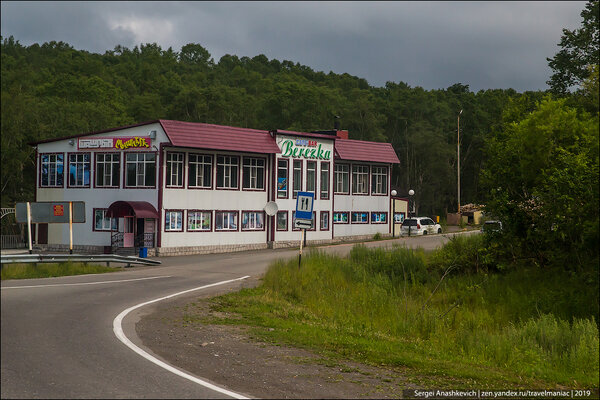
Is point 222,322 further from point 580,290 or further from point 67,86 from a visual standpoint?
point 67,86

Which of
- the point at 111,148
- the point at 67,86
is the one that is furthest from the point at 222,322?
the point at 67,86

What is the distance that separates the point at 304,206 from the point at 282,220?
83.8 ft

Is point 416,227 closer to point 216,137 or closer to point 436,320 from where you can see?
point 216,137

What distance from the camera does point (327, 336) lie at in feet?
47.3

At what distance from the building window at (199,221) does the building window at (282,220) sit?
6.57 meters

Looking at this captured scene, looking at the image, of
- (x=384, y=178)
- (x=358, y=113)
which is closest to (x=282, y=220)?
(x=384, y=178)

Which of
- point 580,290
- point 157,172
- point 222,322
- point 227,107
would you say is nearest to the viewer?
point 222,322

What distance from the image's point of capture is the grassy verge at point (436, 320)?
12.4 m

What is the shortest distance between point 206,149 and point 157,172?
3774 mm

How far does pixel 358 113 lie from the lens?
10250 cm

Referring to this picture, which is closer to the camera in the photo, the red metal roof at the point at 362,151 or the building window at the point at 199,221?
the building window at the point at 199,221

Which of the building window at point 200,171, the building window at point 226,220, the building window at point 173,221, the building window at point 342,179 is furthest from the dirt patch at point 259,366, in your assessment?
the building window at point 342,179

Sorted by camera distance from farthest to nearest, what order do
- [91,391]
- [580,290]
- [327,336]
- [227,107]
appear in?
[227,107] < [580,290] < [327,336] < [91,391]

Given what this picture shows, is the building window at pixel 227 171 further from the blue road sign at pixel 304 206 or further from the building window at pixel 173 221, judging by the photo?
the blue road sign at pixel 304 206
